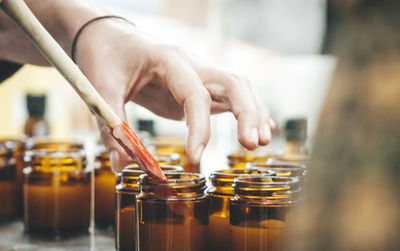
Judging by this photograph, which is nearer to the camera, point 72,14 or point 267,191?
point 267,191

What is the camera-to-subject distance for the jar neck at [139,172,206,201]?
0.76m

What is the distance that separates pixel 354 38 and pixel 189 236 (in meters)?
0.54

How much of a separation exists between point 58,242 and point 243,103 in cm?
50

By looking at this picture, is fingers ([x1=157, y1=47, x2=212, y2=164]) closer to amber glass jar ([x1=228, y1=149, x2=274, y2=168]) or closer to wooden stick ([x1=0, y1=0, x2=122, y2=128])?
wooden stick ([x1=0, y1=0, x2=122, y2=128])

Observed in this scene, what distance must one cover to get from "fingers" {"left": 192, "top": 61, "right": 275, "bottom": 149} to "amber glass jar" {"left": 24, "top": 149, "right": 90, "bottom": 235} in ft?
1.23

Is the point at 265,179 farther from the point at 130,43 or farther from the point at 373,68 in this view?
the point at 373,68

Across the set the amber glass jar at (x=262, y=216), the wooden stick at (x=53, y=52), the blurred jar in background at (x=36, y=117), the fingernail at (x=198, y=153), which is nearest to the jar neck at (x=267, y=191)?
the amber glass jar at (x=262, y=216)

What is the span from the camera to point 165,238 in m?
0.76

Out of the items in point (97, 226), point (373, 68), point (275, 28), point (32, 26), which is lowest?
point (97, 226)

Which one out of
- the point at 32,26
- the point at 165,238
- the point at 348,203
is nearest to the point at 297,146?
the point at 165,238

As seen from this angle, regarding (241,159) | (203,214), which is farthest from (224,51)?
(203,214)

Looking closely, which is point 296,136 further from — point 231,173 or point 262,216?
point 262,216

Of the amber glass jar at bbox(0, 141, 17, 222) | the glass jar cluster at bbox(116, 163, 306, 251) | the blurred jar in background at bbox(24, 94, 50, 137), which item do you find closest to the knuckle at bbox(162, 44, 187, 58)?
the glass jar cluster at bbox(116, 163, 306, 251)

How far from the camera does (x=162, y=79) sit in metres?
1.02
